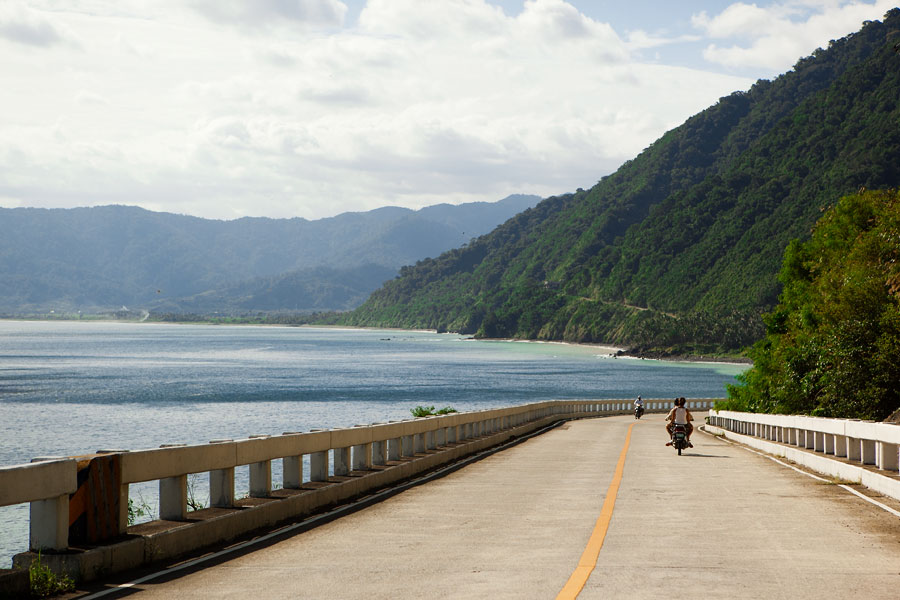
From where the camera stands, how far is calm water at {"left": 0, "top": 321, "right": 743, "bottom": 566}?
59.4 meters

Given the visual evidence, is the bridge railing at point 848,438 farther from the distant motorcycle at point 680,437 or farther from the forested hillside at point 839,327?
the forested hillside at point 839,327

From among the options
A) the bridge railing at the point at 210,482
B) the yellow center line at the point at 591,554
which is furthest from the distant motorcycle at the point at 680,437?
the yellow center line at the point at 591,554

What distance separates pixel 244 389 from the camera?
102188 millimetres

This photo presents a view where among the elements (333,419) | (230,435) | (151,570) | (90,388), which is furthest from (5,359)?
(151,570)

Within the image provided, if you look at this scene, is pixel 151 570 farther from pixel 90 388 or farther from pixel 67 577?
pixel 90 388

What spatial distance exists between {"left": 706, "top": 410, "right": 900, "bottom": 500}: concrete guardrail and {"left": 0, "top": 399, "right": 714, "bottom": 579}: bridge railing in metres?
7.18

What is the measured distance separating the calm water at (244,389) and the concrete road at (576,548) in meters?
14.0

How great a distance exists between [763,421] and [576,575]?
2330 cm

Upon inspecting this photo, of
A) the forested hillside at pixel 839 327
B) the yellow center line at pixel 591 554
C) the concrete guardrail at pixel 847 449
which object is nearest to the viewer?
the yellow center line at pixel 591 554

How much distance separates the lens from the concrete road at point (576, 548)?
7.93 metres

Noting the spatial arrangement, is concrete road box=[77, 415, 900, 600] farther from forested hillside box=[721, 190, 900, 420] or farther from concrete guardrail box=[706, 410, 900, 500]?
forested hillside box=[721, 190, 900, 420]

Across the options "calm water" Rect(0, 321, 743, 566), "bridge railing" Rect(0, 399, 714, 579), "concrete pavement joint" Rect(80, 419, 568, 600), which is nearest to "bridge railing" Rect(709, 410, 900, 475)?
"concrete pavement joint" Rect(80, 419, 568, 600)

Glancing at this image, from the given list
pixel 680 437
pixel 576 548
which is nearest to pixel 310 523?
pixel 576 548

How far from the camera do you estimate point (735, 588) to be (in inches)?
307
